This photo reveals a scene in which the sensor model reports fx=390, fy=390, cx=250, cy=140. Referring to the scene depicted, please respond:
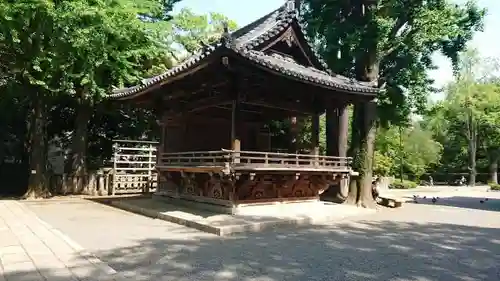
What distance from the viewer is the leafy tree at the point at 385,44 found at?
1480cm

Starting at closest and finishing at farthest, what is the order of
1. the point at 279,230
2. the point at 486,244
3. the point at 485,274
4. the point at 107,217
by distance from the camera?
the point at 485,274 → the point at 486,244 → the point at 279,230 → the point at 107,217

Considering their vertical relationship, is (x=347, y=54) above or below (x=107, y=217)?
above

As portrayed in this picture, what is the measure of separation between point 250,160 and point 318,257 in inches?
203

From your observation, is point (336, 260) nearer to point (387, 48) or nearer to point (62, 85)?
point (387, 48)

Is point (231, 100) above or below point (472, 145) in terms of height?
below

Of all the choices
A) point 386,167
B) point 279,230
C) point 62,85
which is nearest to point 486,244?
point 279,230

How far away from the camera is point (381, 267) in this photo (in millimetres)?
6391

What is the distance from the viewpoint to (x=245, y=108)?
14.2 meters

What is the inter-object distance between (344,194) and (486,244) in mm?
8436

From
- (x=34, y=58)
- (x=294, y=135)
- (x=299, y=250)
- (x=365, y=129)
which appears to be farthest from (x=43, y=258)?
(x=365, y=129)

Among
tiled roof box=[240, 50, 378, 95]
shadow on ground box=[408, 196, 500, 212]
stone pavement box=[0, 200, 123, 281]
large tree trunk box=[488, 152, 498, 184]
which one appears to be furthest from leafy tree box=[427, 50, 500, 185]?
stone pavement box=[0, 200, 123, 281]

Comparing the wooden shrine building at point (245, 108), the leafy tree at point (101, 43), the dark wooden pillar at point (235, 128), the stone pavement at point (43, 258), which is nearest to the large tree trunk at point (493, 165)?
the wooden shrine building at point (245, 108)

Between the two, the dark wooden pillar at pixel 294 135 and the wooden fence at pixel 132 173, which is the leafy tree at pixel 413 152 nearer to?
the dark wooden pillar at pixel 294 135

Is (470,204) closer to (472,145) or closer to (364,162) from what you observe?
(364,162)
